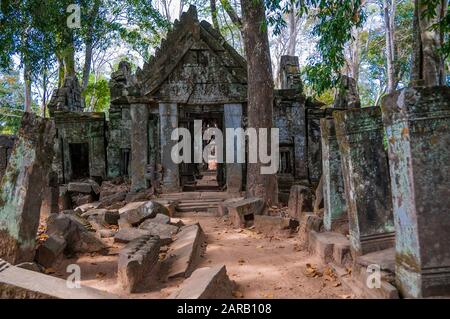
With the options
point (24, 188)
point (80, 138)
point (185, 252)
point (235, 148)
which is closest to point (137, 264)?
point (185, 252)

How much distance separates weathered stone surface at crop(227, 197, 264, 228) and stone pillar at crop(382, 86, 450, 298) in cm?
417

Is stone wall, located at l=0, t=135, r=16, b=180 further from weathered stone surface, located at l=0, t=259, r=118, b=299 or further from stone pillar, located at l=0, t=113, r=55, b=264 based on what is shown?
weathered stone surface, located at l=0, t=259, r=118, b=299

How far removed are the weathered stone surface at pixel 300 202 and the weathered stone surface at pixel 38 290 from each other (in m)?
4.49

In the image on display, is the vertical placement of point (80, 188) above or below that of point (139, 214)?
above

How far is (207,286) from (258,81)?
18.8 feet

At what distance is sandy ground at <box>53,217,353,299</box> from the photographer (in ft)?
12.3

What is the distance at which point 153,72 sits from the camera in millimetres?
9875

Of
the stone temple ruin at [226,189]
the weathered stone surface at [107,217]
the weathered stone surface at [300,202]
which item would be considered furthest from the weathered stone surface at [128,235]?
the weathered stone surface at [300,202]

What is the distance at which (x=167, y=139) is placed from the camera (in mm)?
9938

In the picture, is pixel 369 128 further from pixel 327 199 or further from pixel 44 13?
pixel 44 13

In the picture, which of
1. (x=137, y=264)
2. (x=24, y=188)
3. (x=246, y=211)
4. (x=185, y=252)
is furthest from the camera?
(x=246, y=211)

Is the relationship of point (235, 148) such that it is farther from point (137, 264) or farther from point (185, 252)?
point (137, 264)

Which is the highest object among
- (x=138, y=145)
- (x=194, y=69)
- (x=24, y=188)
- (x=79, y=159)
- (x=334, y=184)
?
(x=194, y=69)
